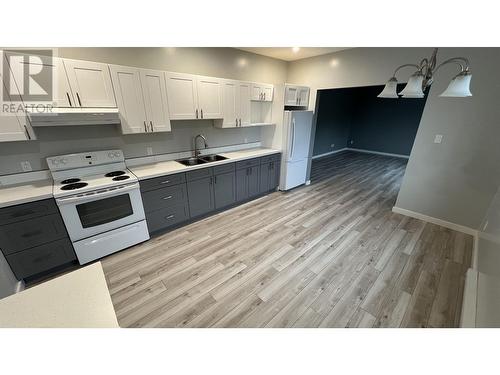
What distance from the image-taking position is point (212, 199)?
9.87 feet

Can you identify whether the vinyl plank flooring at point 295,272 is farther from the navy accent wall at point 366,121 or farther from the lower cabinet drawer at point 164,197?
the navy accent wall at point 366,121

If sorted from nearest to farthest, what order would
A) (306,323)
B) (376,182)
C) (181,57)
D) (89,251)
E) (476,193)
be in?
(306,323)
(89,251)
(476,193)
(181,57)
(376,182)

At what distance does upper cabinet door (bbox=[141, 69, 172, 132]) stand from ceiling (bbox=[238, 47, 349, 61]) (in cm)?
170

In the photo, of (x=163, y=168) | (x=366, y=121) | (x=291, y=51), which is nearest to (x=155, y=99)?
(x=163, y=168)

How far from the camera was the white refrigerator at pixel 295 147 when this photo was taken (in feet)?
11.5

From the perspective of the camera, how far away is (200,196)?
286cm

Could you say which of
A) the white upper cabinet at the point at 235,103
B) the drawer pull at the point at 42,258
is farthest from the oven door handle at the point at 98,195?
the white upper cabinet at the point at 235,103

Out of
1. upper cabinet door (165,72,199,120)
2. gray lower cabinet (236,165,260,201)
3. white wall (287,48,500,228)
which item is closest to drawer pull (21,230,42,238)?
upper cabinet door (165,72,199,120)

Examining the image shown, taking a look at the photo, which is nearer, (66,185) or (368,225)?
(66,185)

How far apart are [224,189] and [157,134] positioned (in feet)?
4.19

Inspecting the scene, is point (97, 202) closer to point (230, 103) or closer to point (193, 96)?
point (193, 96)
